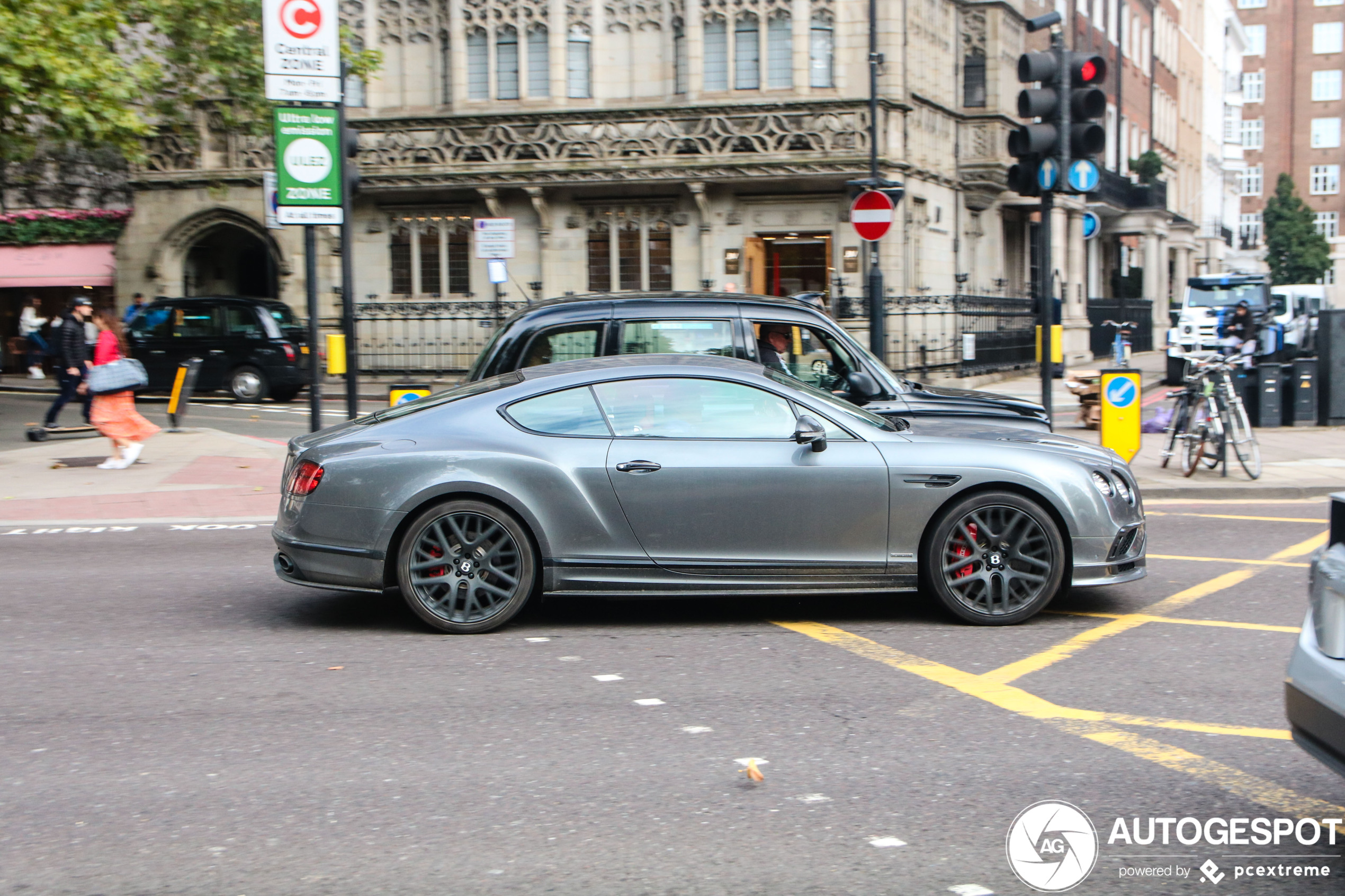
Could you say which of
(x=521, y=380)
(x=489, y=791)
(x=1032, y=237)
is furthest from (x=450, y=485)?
(x=1032, y=237)

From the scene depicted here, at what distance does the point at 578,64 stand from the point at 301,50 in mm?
18439

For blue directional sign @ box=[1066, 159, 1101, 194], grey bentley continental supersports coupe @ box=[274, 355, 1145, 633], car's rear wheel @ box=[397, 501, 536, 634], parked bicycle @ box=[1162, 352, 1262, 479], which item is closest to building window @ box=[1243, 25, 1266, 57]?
Answer: parked bicycle @ box=[1162, 352, 1262, 479]

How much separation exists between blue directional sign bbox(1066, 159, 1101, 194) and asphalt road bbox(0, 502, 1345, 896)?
541 centimetres

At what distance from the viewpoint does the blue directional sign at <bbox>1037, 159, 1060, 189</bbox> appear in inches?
465

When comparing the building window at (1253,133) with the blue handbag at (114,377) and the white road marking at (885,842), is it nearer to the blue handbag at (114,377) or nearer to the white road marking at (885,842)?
the blue handbag at (114,377)

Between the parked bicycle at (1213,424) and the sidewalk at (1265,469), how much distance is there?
0.16 metres

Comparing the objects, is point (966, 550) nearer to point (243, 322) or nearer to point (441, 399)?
point (441, 399)

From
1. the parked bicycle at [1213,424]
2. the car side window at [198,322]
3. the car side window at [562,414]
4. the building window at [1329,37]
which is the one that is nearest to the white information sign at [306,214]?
the car side window at [562,414]

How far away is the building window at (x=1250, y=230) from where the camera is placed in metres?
94.1

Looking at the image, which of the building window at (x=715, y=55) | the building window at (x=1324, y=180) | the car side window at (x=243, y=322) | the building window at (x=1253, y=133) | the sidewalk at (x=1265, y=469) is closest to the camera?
the sidewalk at (x=1265, y=469)

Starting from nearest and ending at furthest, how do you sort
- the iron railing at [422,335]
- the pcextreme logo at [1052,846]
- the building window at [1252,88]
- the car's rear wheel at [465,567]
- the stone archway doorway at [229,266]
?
1. the pcextreme logo at [1052,846]
2. the car's rear wheel at [465,567]
3. the iron railing at [422,335]
4. the stone archway doorway at [229,266]
5. the building window at [1252,88]

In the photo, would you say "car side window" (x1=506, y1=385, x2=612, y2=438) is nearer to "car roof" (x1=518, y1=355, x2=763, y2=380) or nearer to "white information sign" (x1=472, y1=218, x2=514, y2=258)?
"car roof" (x1=518, y1=355, x2=763, y2=380)

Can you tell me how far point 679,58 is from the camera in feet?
92.4

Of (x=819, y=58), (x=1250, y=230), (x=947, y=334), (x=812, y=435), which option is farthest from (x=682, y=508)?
(x=1250, y=230)
